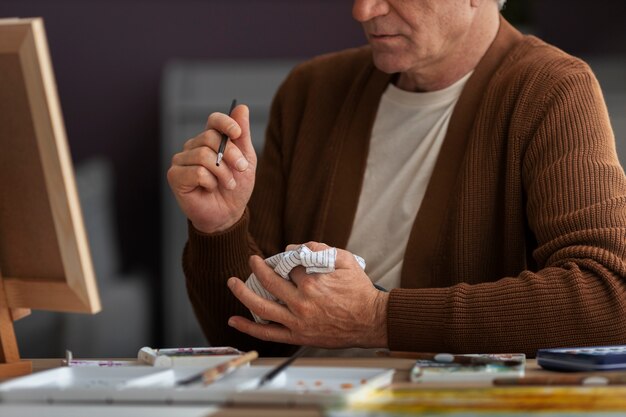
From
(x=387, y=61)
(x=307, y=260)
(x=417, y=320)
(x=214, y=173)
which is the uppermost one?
(x=387, y=61)

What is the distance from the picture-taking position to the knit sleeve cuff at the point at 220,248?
161 centimetres

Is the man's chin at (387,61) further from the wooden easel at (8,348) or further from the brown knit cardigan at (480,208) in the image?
the wooden easel at (8,348)

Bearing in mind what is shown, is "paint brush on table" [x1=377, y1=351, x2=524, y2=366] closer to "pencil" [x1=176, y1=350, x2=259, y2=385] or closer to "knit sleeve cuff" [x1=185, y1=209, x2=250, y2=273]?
Answer: "pencil" [x1=176, y1=350, x2=259, y2=385]

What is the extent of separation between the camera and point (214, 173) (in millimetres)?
1494

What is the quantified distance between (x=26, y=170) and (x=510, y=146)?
812 millimetres

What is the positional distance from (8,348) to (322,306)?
42 centimetres

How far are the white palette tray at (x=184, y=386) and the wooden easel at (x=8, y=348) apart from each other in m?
0.14

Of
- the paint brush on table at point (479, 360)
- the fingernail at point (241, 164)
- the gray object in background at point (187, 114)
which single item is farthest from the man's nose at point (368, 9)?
the gray object in background at point (187, 114)

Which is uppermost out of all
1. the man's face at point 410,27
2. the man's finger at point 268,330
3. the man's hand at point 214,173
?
the man's face at point 410,27

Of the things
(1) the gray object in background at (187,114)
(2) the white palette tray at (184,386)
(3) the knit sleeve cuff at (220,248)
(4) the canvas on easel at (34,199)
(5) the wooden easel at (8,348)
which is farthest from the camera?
(1) the gray object in background at (187,114)

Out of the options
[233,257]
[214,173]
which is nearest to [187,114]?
[233,257]

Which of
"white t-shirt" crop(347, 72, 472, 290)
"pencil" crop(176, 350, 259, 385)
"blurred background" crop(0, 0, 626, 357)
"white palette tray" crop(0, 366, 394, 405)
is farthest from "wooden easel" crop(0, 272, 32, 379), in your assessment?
"blurred background" crop(0, 0, 626, 357)

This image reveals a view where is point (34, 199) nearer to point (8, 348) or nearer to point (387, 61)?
point (8, 348)

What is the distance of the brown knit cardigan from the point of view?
4.57 ft
